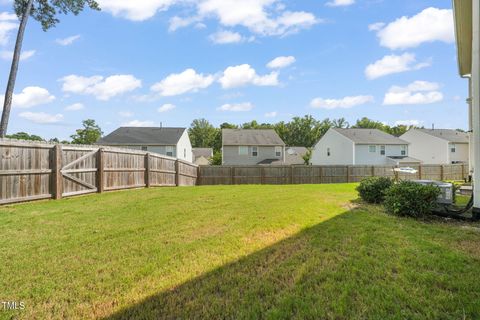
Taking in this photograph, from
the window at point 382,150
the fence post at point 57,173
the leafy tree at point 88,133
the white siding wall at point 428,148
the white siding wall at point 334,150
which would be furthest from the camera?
Result: the leafy tree at point 88,133

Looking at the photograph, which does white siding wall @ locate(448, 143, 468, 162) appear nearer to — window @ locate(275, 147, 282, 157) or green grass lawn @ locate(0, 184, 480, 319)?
window @ locate(275, 147, 282, 157)

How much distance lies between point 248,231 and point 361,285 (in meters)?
2.42

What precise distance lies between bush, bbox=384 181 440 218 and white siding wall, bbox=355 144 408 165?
24905 millimetres

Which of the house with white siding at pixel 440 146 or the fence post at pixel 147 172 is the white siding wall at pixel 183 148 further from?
the house with white siding at pixel 440 146

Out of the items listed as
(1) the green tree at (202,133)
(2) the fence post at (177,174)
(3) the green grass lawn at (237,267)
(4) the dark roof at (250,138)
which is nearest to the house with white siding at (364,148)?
(4) the dark roof at (250,138)

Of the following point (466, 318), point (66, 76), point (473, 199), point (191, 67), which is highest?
point (191, 67)

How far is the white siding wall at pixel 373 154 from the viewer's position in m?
30.5

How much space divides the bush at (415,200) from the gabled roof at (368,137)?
24.9 metres

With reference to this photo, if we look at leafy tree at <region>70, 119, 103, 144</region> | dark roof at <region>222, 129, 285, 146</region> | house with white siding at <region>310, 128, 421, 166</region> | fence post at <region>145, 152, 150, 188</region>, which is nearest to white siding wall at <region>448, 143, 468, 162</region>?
house with white siding at <region>310, 128, 421, 166</region>

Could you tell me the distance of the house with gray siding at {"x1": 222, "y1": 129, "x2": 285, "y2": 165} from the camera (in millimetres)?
32094

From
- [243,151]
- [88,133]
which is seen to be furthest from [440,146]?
[88,133]

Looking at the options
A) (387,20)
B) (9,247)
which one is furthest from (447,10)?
(9,247)

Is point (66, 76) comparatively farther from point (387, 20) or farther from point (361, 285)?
point (361, 285)

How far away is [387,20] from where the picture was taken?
35.8 ft
